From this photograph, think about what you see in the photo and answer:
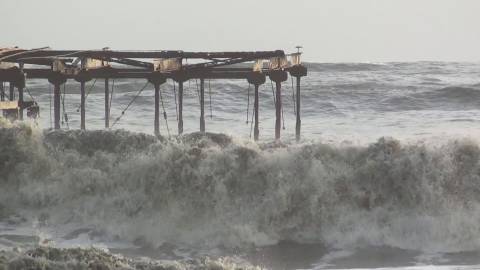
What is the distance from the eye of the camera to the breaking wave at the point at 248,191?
49.6ft

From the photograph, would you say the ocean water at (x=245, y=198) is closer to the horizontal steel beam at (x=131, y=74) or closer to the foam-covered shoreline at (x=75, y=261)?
the horizontal steel beam at (x=131, y=74)

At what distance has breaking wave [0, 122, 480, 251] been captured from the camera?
1512cm

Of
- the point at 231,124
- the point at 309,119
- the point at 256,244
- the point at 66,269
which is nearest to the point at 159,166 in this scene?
the point at 256,244

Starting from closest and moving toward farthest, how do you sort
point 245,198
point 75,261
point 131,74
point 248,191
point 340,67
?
point 75,261 < point 245,198 < point 248,191 < point 131,74 < point 340,67

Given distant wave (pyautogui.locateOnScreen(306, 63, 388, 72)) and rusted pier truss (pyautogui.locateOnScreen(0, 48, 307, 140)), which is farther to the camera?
distant wave (pyautogui.locateOnScreen(306, 63, 388, 72))

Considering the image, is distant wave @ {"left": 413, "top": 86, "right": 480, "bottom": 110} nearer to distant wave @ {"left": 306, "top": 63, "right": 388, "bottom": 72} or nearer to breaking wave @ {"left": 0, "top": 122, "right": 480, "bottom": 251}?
distant wave @ {"left": 306, "top": 63, "right": 388, "bottom": 72}

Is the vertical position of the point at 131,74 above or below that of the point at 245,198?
above

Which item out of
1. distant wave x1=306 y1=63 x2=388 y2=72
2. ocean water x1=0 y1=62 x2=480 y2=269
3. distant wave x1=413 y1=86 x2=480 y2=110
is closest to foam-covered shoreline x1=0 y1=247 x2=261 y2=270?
ocean water x1=0 y1=62 x2=480 y2=269

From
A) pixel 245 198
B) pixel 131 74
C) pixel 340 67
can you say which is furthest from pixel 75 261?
pixel 340 67

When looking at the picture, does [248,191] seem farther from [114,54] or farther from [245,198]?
[114,54]

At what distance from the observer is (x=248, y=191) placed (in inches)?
642

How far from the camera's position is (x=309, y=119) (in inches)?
1225

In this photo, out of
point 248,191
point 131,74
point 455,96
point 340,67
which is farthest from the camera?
point 340,67

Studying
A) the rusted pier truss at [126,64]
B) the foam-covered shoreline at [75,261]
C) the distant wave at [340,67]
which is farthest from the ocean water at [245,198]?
the distant wave at [340,67]
